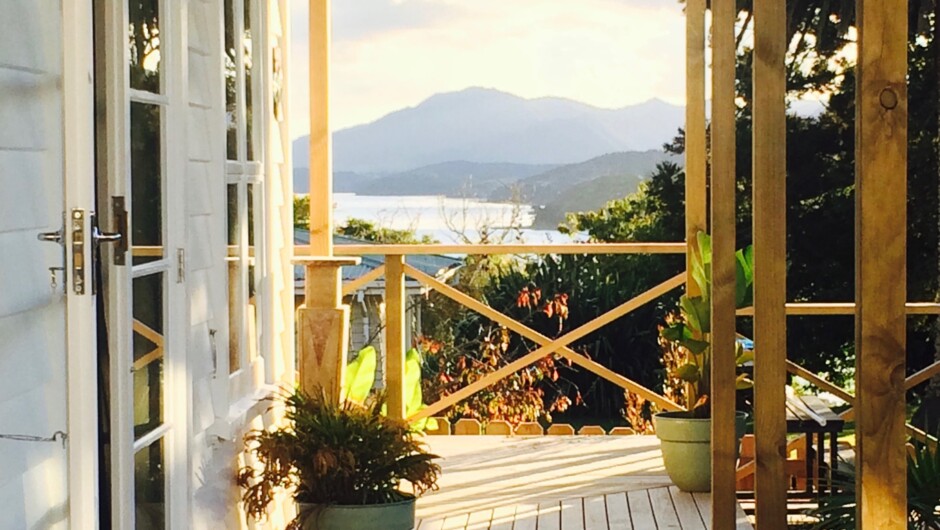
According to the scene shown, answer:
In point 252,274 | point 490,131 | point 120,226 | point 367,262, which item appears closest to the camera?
point 120,226

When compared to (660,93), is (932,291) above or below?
below

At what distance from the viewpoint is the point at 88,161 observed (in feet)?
6.59

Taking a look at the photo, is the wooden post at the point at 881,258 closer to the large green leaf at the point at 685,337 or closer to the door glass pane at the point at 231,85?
the door glass pane at the point at 231,85

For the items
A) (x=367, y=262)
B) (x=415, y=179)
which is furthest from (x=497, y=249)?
(x=415, y=179)

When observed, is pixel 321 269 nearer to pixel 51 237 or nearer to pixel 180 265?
pixel 180 265

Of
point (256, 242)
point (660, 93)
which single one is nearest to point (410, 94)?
point (660, 93)

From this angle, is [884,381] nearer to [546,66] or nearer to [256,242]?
[256,242]

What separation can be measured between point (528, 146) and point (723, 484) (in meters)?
Result: 12.7

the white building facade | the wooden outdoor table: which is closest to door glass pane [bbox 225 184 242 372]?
the white building facade

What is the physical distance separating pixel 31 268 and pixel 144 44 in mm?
773

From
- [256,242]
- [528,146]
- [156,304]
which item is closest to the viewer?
[156,304]

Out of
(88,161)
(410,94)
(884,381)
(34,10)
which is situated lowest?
(884,381)

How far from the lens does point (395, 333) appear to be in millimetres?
5535

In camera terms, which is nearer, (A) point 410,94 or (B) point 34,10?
(B) point 34,10
